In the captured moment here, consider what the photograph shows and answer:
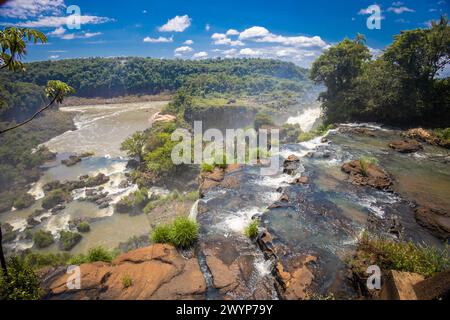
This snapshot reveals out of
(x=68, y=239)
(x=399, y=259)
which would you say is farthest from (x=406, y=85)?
(x=68, y=239)

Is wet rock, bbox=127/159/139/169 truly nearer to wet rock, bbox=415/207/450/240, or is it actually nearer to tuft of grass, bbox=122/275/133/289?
tuft of grass, bbox=122/275/133/289

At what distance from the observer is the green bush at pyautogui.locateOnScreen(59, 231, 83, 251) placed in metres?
21.5

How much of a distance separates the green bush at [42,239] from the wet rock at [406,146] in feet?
96.7

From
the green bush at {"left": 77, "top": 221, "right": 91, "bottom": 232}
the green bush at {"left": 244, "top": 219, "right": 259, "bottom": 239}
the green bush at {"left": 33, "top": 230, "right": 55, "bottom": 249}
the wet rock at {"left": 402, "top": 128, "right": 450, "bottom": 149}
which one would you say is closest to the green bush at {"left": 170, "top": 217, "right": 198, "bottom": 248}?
the green bush at {"left": 244, "top": 219, "right": 259, "bottom": 239}

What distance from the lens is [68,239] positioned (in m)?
21.8

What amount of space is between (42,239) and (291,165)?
2208 cm

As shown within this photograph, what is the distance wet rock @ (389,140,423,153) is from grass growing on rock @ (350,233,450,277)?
44.0 feet

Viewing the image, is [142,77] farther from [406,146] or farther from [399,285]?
[399,285]

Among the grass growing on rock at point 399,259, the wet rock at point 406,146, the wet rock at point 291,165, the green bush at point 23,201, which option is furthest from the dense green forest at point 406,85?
the green bush at point 23,201

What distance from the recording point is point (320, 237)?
9656 millimetres

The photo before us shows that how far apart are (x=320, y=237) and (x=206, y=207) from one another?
5.25 m

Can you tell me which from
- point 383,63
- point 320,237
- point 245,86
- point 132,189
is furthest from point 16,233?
point 245,86
